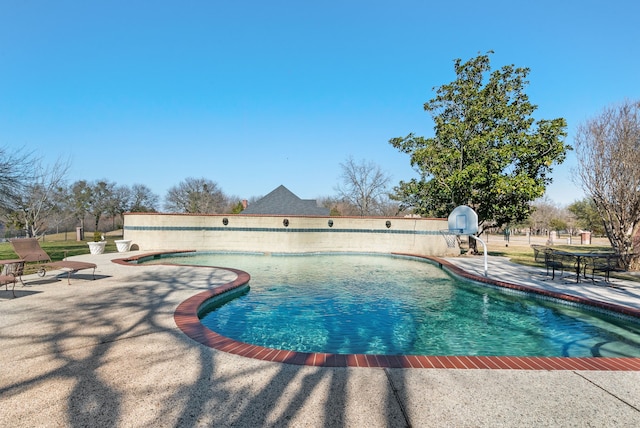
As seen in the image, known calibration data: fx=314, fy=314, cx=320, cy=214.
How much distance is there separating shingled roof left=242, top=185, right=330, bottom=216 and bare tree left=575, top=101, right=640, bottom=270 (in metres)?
20.5

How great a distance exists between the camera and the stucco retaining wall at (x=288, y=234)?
1803 cm

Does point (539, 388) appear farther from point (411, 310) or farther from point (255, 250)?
point (255, 250)

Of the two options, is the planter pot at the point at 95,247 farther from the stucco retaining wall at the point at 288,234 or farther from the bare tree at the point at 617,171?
the bare tree at the point at 617,171

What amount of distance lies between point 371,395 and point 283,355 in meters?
1.36

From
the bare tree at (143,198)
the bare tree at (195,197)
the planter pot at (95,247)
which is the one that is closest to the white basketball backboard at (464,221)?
the planter pot at (95,247)

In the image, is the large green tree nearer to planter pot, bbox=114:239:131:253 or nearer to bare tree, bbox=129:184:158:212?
planter pot, bbox=114:239:131:253

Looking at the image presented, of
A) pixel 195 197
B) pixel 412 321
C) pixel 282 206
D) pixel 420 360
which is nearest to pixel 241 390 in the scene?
pixel 420 360

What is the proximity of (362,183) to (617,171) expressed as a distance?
3439cm

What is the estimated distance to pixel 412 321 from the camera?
6.73m

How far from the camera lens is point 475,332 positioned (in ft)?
20.2

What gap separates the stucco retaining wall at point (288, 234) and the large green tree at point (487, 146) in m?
2.65

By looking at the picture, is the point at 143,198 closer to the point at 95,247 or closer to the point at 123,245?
the point at 123,245

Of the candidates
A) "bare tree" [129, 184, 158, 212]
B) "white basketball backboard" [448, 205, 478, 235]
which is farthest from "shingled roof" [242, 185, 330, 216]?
"bare tree" [129, 184, 158, 212]

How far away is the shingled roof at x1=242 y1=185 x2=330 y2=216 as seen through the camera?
28737 mm
